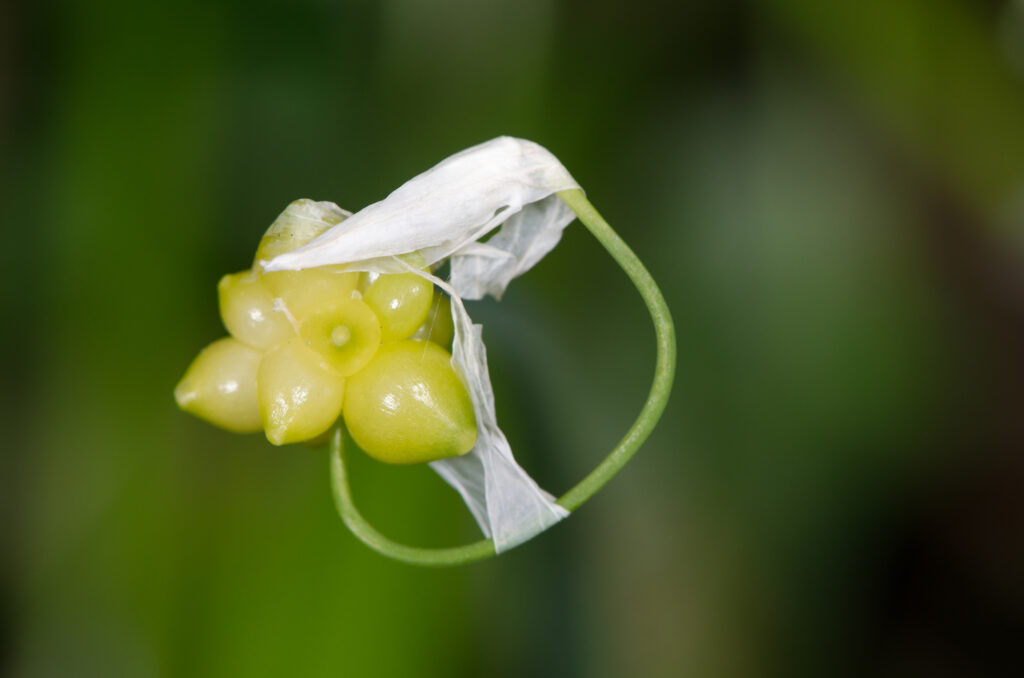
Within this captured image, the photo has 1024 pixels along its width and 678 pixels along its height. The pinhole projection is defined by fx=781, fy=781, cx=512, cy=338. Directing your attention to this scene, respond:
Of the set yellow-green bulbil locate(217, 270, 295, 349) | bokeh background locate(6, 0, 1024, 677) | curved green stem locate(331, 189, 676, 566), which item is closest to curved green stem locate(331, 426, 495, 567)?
curved green stem locate(331, 189, 676, 566)

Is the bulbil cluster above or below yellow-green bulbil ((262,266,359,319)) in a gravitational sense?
below

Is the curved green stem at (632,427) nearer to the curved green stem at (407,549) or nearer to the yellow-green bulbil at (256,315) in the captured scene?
the curved green stem at (407,549)

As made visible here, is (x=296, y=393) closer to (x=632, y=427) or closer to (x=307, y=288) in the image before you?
(x=307, y=288)

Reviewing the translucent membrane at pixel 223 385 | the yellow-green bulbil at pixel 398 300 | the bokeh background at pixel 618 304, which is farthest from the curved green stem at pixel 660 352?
the bokeh background at pixel 618 304

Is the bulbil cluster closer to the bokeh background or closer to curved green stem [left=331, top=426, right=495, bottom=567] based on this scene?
curved green stem [left=331, top=426, right=495, bottom=567]

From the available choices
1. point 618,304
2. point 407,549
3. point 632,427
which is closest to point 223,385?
point 407,549

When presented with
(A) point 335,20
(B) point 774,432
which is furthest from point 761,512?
(A) point 335,20

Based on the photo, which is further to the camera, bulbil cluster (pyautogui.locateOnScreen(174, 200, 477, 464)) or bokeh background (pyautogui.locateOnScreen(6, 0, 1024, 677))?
bokeh background (pyautogui.locateOnScreen(6, 0, 1024, 677))
